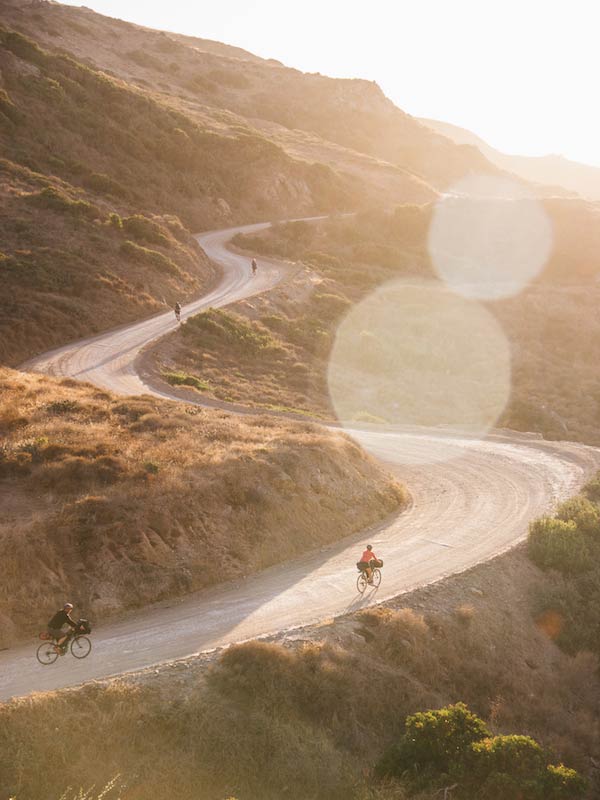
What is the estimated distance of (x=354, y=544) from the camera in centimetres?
2439

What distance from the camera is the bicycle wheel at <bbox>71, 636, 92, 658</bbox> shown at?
1585 cm

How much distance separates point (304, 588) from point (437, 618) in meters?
4.30

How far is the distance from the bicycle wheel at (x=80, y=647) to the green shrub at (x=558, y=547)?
1591 centimetres

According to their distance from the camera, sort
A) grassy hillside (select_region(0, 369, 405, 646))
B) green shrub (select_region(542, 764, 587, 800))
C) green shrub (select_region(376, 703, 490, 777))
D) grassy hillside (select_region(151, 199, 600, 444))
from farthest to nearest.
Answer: grassy hillside (select_region(151, 199, 600, 444)), grassy hillside (select_region(0, 369, 405, 646)), green shrub (select_region(376, 703, 490, 777)), green shrub (select_region(542, 764, 587, 800))

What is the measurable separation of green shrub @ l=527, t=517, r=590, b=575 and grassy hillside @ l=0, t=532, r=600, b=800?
3817mm

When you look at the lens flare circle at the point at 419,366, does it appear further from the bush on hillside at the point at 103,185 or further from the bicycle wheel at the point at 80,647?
the bush on hillside at the point at 103,185

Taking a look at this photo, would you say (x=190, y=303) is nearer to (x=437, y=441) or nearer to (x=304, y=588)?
(x=437, y=441)

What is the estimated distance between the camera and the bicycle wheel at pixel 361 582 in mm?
20453

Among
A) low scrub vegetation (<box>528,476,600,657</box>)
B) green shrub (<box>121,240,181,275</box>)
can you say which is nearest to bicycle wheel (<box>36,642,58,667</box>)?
low scrub vegetation (<box>528,476,600,657</box>)

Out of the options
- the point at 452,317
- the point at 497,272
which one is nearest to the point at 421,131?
the point at 497,272

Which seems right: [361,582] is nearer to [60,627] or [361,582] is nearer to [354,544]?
[354,544]

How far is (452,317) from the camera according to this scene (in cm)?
6525

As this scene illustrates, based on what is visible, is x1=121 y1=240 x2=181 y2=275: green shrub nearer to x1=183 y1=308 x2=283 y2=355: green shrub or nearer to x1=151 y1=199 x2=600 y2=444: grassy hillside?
x1=151 y1=199 x2=600 y2=444: grassy hillside

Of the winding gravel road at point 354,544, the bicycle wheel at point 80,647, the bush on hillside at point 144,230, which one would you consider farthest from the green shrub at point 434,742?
the bush on hillside at point 144,230
